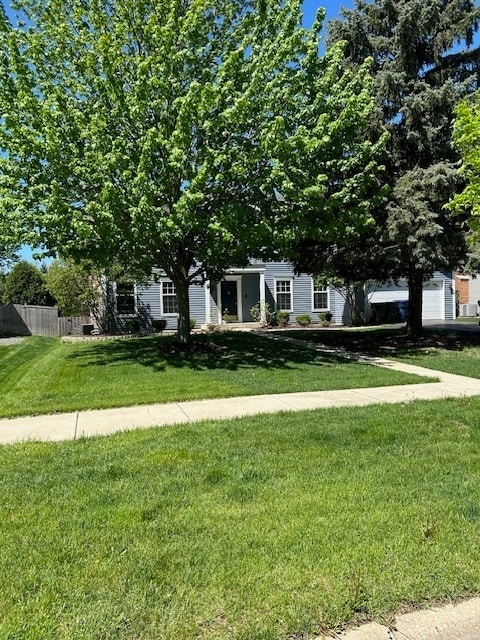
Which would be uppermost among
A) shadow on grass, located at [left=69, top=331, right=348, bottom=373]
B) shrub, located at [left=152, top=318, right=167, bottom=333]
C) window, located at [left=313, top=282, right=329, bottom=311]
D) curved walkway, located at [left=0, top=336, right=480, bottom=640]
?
window, located at [left=313, top=282, right=329, bottom=311]

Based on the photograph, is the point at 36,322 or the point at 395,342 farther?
the point at 36,322

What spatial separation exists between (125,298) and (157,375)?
13235mm

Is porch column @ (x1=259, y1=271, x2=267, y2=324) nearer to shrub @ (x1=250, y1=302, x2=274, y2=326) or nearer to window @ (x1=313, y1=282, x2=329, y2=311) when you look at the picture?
shrub @ (x1=250, y1=302, x2=274, y2=326)

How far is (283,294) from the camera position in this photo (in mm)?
24797

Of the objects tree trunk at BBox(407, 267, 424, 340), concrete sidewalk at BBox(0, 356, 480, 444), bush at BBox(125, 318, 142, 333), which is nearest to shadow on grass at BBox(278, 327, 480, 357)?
tree trunk at BBox(407, 267, 424, 340)

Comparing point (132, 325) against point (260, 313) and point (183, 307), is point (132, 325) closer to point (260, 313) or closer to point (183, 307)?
point (260, 313)

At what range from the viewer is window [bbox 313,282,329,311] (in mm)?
25178

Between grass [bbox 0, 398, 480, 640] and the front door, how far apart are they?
764 inches

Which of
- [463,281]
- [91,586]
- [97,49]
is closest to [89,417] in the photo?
[91,586]

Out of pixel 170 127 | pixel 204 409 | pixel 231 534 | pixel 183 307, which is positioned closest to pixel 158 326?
pixel 183 307

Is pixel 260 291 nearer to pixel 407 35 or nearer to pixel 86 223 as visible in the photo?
pixel 407 35

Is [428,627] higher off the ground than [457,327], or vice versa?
[457,327]

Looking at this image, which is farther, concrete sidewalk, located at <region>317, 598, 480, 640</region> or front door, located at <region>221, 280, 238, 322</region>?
front door, located at <region>221, 280, 238, 322</region>

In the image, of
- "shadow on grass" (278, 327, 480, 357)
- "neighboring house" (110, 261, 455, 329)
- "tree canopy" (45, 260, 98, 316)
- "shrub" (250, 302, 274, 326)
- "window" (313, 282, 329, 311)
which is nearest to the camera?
"shadow on grass" (278, 327, 480, 357)
